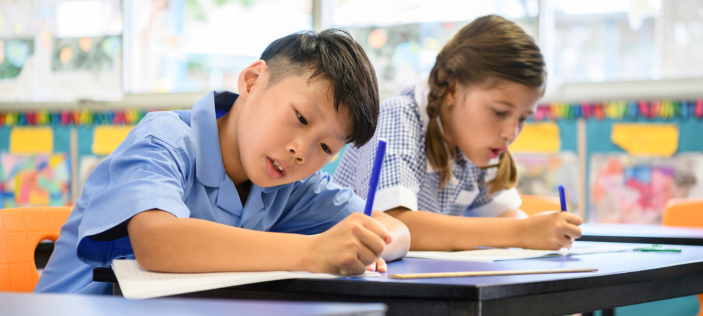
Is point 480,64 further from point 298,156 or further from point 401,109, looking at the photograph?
point 298,156

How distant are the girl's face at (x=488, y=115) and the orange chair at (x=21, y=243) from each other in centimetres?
83

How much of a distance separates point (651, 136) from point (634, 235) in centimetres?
100

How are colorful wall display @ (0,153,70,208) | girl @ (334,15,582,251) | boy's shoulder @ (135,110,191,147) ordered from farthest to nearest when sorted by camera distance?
colorful wall display @ (0,153,70,208) < girl @ (334,15,582,251) < boy's shoulder @ (135,110,191,147)

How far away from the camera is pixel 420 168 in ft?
4.31

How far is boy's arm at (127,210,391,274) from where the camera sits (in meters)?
0.69

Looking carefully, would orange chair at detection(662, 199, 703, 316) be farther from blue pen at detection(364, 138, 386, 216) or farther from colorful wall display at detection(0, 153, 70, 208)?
colorful wall display at detection(0, 153, 70, 208)

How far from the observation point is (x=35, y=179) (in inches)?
113

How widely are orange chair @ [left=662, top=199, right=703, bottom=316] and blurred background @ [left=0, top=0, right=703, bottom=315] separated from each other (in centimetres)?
20

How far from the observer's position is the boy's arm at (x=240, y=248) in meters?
0.69

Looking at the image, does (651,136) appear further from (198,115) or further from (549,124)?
(198,115)

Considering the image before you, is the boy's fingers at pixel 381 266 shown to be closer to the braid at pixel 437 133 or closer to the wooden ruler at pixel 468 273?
the wooden ruler at pixel 468 273

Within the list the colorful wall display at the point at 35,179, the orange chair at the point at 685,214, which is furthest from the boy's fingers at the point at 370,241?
the colorful wall display at the point at 35,179

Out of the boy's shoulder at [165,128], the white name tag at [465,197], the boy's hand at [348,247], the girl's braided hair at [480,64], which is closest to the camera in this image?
the boy's hand at [348,247]

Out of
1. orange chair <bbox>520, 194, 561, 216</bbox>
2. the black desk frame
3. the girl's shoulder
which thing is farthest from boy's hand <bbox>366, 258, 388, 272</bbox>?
orange chair <bbox>520, 194, 561, 216</bbox>
